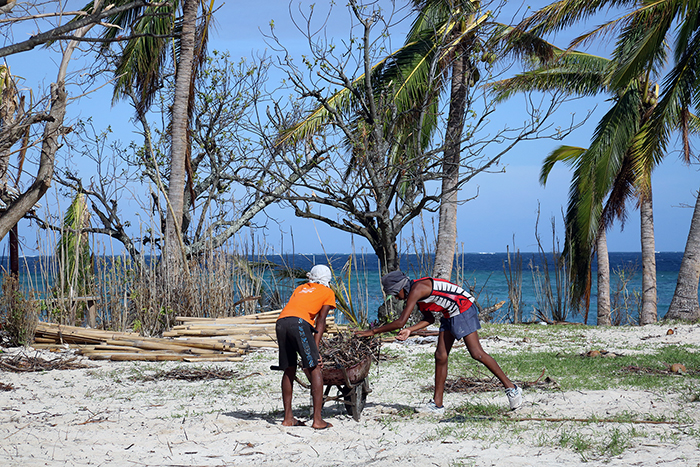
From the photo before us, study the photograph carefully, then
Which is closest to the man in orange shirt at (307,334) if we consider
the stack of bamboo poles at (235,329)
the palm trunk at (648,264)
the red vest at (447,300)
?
the red vest at (447,300)

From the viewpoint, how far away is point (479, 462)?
4.07 metres

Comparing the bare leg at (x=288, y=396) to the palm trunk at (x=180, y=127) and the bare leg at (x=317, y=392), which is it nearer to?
the bare leg at (x=317, y=392)

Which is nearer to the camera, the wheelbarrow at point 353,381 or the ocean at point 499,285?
the wheelbarrow at point 353,381

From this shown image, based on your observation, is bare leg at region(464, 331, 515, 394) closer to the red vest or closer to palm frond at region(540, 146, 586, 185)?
the red vest

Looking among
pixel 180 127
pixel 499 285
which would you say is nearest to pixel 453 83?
pixel 180 127

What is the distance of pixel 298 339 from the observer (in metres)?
5.00

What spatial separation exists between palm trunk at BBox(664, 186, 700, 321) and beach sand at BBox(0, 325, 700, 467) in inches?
279

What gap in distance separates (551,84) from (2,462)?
52.9ft

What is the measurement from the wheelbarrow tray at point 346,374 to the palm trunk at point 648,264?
11095 millimetres

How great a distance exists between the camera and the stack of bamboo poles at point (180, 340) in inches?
337

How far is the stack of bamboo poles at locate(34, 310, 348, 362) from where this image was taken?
8.56m

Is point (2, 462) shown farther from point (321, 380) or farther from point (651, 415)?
point (651, 415)

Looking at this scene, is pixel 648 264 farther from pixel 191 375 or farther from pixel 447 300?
pixel 191 375

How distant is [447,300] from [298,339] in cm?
139
